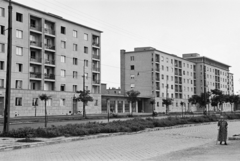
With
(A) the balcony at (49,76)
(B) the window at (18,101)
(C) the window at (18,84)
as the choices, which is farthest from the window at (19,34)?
(B) the window at (18,101)

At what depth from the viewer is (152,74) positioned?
8512cm

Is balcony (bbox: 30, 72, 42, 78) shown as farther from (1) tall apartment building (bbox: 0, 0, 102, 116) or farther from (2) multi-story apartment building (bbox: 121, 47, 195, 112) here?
(2) multi-story apartment building (bbox: 121, 47, 195, 112)

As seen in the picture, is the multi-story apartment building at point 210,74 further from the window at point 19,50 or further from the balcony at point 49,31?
the window at point 19,50

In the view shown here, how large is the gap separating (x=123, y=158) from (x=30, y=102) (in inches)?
1659

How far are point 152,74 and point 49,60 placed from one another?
1412 inches

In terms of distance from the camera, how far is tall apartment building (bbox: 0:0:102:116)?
48906 mm

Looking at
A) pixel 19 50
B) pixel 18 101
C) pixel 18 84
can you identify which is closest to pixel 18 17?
pixel 19 50

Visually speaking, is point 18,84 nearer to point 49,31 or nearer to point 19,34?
point 19,34

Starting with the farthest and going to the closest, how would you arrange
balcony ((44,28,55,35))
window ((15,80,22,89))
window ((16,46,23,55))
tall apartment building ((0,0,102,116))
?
balcony ((44,28,55,35)) → window ((16,46,23,55)) → window ((15,80,22,89)) → tall apartment building ((0,0,102,116))

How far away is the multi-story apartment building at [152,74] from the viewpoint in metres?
85.3

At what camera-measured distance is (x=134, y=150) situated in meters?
12.7

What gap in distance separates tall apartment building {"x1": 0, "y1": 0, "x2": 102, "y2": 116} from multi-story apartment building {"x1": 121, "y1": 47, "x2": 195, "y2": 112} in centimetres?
2212

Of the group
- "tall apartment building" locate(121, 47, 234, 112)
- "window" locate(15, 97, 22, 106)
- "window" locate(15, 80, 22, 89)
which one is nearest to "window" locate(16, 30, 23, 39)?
"window" locate(15, 80, 22, 89)

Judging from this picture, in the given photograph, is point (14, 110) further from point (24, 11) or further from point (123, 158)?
point (123, 158)
